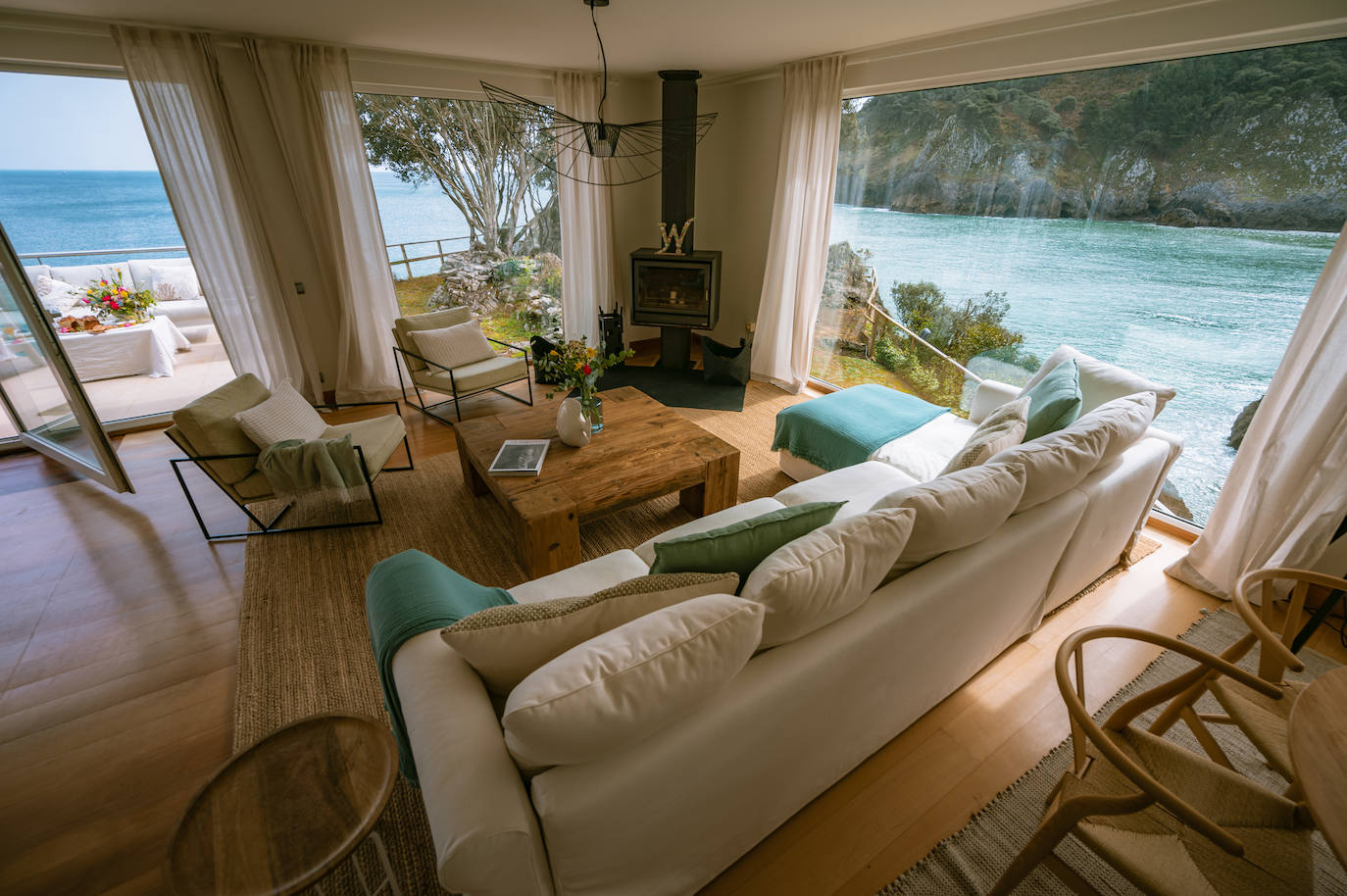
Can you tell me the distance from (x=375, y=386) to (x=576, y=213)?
227 cm

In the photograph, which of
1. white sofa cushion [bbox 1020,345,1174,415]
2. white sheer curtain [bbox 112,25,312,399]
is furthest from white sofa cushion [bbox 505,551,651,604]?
white sheer curtain [bbox 112,25,312,399]

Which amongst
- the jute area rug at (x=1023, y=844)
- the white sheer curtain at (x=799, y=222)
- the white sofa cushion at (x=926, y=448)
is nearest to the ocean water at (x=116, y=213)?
the white sheer curtain at (x=799, y=222)

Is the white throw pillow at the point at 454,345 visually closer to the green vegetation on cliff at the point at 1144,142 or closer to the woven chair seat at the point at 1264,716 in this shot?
the green vegetation on cliff at the point at 1144,142

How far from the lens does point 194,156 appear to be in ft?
11.1

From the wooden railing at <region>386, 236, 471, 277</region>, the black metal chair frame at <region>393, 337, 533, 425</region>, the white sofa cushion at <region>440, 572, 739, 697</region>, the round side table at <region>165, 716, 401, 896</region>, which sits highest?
the wooden railing at <region>386, 236, 471, 277</region>

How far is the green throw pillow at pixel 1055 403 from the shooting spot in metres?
2.14

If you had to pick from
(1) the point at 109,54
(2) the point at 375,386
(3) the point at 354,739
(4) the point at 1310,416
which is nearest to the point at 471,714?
(3) the point at 354,739

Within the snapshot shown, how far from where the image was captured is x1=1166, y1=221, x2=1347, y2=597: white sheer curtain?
2016 millimetres

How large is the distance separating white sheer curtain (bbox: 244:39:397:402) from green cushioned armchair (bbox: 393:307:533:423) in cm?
24

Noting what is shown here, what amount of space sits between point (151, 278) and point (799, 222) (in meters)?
6.35

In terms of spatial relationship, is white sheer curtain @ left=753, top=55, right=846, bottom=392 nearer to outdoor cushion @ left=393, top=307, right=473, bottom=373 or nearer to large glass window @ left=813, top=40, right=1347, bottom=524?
large glass window @ left=813, top=40, right=1347, bottom=524

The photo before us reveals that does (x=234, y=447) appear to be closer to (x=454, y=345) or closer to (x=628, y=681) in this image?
(x=454, y=345)

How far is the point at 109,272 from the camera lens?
5094 mm

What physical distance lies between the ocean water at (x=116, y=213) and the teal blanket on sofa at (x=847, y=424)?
3594 millimetres
